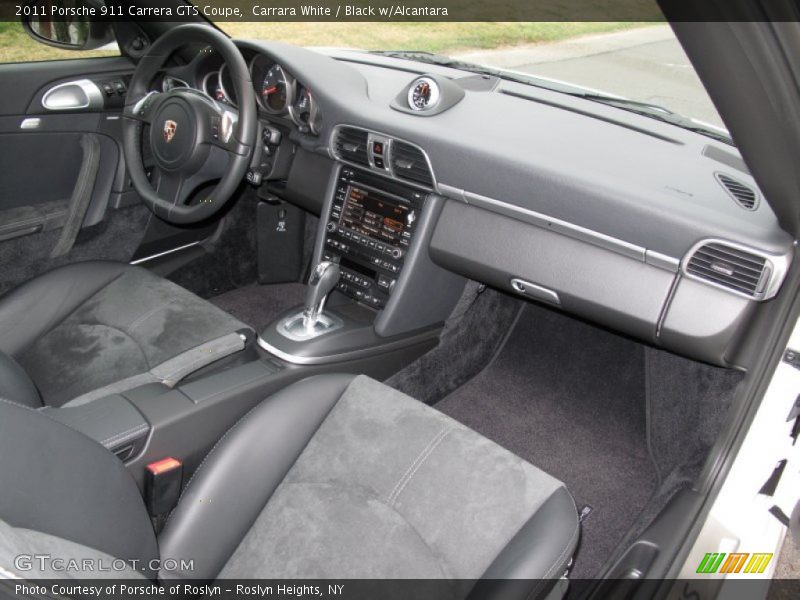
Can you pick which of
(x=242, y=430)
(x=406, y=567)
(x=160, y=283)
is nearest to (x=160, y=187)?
(x=160, y=283)

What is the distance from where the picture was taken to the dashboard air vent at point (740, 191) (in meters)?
1.77

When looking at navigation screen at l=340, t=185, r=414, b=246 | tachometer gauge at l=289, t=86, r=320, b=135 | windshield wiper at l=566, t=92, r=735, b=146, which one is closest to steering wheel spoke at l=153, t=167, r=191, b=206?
tachometer gauge at l=289, t=86, r=320, b=135

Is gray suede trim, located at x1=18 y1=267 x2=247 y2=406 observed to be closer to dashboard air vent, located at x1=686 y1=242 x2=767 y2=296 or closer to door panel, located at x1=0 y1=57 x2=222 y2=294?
door panel, located at x1=0 y1=57 x2=222 y2=294

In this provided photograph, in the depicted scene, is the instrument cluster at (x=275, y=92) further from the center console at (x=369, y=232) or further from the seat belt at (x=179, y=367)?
the seat belt at (x=179, y=367)

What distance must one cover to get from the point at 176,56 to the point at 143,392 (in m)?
1.55

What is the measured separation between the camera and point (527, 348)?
2910 mm

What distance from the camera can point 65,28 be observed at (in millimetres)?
2777

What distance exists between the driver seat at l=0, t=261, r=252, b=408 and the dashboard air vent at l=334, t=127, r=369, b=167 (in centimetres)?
67

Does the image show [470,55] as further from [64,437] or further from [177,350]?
[64,437]

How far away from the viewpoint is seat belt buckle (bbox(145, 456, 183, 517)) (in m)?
1.63

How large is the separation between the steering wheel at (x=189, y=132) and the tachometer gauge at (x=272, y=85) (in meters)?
0.22

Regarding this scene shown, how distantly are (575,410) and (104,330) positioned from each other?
1.66 metres

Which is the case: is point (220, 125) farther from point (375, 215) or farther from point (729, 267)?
point (729, 267)
